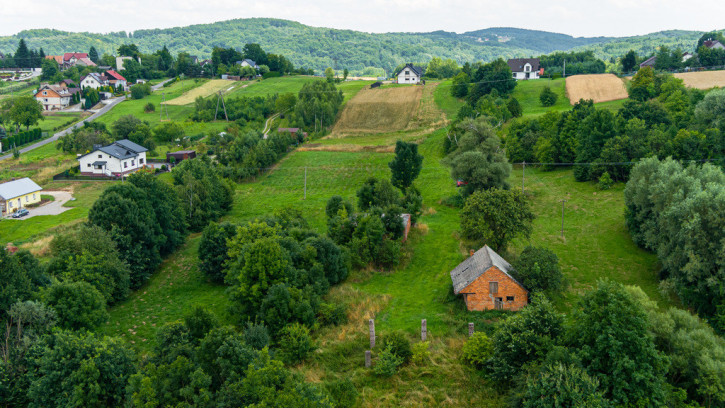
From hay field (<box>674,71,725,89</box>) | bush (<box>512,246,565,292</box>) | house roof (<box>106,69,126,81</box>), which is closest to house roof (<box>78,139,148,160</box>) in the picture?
bush (<box>512,246,565,292</box>)

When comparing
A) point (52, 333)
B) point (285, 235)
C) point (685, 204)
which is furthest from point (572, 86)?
point (52, 333)

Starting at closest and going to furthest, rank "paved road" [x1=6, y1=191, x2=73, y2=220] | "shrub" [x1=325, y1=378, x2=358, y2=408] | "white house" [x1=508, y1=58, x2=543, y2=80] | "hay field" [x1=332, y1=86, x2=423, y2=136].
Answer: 1. "shrub" [x1=325, y1=378, x2=358, y2=408]
2. "paved road" [x1=6, y1=191, x2=73, y2=220]
3. "hay field" [x1=332, y1=86, x2=423, y2=136]
4. "white house" [x1=508, y1=58, x2=543, y2=80]

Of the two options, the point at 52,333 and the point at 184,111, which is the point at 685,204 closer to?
the point at 52,333

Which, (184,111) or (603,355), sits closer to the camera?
(603,355)

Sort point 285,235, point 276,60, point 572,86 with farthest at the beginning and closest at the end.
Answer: point 276,60 < point 572,86 < point 285,235

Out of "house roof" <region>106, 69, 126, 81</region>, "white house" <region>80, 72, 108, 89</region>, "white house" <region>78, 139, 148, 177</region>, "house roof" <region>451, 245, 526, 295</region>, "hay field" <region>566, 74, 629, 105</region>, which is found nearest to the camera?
"house roof" <region>451, 245, 526, 295</region>

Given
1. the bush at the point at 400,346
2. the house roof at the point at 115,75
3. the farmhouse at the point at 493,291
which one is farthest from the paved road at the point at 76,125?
the farmhouse at the point at 493,291

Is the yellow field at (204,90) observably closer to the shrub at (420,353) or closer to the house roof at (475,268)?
the house roof at (475,268)

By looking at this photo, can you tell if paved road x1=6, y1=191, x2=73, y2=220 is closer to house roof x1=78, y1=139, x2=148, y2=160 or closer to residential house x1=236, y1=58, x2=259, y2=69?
house roof x1=78, y1=139, x2=148, y2=160
